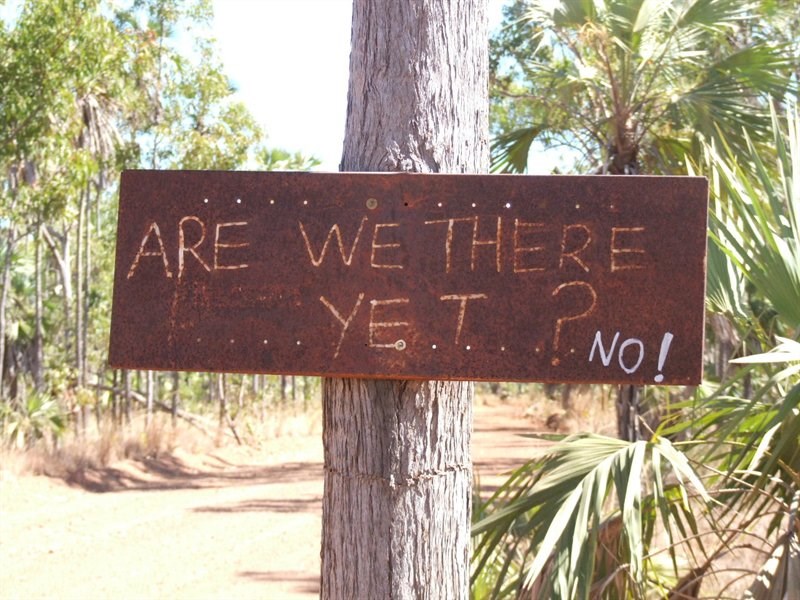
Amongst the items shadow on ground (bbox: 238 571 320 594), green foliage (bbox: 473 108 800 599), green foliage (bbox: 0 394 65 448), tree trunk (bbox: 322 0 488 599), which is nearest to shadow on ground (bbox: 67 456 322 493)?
green foliage (bbox: 0 394 65 448)

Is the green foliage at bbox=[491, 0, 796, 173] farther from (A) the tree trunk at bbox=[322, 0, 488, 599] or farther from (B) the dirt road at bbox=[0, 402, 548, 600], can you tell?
(A) the tree trunk at bbox=[322, 0, 488, 599]

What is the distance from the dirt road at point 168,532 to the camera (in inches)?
313

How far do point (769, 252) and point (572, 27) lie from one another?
5.76m

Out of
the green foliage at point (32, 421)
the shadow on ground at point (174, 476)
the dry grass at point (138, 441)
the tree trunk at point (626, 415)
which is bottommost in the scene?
the shadow on ground at point (174, 476)

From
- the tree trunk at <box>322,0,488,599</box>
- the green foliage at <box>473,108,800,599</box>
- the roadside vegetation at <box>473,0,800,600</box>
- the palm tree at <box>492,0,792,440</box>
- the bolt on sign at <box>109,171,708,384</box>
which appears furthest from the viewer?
the palm tree at <box>492,0,792,440</box>

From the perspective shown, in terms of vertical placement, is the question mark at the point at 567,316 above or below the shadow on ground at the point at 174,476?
above

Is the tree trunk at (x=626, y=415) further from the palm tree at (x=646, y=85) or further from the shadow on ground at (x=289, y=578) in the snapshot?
the shadow on ground at (x=289, y=578)

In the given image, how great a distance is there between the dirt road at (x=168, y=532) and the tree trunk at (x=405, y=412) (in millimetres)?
6048

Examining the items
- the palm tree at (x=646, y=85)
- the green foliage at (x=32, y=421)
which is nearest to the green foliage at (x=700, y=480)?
the palm tree at (x=646, y=85)

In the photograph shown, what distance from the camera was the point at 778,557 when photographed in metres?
3.12

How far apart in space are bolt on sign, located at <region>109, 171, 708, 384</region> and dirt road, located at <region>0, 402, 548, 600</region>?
6243 mm

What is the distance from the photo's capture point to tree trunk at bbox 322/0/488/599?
1814 mm

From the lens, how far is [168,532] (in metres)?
10.1

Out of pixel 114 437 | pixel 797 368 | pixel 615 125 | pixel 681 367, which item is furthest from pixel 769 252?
pixel 114 437
